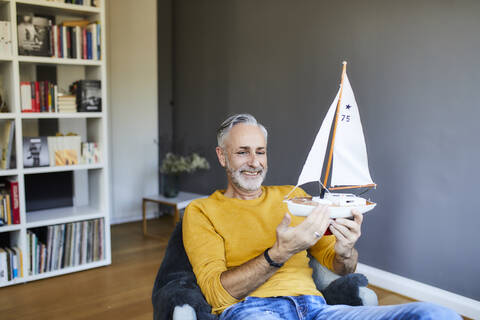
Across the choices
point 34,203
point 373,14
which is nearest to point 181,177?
point 34,203

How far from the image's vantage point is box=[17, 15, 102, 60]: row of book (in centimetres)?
280

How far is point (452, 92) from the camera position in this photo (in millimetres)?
2498

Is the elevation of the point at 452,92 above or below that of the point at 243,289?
above

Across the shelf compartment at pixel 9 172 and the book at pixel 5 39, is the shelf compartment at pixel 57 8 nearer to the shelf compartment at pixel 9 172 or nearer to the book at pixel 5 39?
the book at pixel 5 39

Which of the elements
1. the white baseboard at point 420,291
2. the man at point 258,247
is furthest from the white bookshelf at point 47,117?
the white baseboard at point 420,291

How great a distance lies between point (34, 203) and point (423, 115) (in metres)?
2.72

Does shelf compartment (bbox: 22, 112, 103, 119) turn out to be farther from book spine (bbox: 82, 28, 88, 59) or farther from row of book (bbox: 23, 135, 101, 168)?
book spine (bbox: 82, 28, 88, 59)

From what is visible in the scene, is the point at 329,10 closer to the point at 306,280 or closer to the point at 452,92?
the point at 452,92

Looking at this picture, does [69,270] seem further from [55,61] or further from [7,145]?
[55,61]

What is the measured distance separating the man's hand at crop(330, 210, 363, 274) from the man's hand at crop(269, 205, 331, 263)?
0.07 metres

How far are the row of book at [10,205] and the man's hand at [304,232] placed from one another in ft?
6.92

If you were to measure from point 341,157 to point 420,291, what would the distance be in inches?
64.5

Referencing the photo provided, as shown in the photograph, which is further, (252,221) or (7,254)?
(7,254)

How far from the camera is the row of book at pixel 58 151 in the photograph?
2881mm
